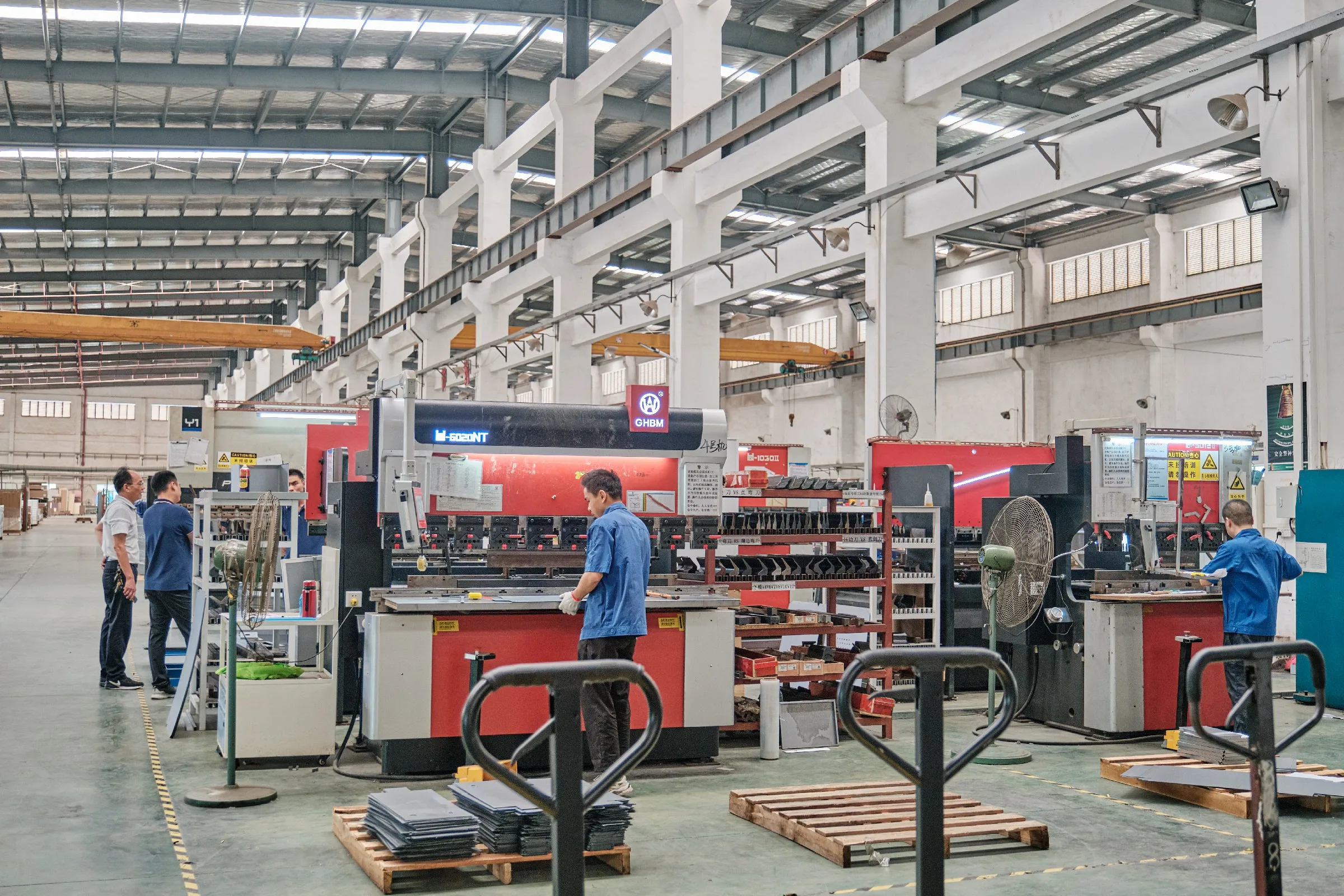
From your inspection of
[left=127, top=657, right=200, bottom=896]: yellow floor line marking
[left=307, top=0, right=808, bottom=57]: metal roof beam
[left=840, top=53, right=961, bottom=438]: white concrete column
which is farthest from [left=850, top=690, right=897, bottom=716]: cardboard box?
→ [left=307, top=0, right=808, bottom=57]: metal roof beam

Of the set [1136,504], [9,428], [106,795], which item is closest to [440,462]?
[106,795]

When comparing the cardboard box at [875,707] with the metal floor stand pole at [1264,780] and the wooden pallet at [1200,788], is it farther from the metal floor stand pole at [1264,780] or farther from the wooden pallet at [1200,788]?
the metal floor stand pole at [1264,780]

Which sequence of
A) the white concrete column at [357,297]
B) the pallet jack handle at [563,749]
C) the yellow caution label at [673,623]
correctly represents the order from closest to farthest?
the pallet jack handle at [563,749] → the yellow caution label at [673,623] → the white concrete column at [357,297]

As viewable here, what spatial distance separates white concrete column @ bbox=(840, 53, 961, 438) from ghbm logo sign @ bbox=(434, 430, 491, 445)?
223 inches

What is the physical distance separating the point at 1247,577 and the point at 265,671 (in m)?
5.94

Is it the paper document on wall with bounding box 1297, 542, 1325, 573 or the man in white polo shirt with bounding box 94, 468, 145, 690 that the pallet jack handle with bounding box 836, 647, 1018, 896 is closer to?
the man in white polo shirt with bounding box 94, 468, 145, 690

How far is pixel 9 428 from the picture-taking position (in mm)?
46125

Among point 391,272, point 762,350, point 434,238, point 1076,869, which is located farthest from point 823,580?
point 391,272

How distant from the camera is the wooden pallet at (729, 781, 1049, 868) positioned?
5113 mm

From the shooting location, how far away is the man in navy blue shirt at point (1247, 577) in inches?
276

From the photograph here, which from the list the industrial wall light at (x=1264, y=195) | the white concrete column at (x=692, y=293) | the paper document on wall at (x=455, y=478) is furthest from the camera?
the white concrete column at (x=692, y=293)

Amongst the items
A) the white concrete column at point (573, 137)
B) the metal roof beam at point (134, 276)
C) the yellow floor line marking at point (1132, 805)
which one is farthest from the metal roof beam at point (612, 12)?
the metal roof beam at point (134, 276)

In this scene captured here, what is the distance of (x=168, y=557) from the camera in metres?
8.56

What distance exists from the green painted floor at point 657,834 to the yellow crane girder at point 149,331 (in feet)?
55.0
